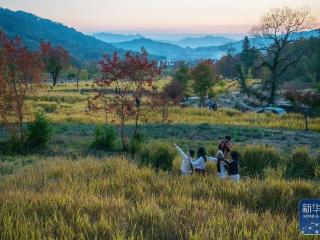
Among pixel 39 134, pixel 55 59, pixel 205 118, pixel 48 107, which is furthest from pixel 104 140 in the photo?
pixel 55 59

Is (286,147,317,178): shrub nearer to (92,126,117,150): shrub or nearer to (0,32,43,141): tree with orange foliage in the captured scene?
(92,126,117,150): shrub

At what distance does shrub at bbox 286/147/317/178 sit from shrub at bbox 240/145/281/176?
476 millimetres

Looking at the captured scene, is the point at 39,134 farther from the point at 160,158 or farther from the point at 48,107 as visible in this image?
the point at 48,107

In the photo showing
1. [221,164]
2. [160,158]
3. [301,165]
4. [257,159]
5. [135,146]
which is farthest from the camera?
[135,146]

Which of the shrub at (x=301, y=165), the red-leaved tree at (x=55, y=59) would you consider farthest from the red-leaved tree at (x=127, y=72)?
the red-leaved tree at (x=55, y=59)

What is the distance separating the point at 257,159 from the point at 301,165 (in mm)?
1470

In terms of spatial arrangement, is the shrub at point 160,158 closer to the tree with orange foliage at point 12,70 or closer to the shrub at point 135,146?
the shrub at point 135,146

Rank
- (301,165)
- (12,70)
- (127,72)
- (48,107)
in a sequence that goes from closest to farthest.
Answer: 1. (301,165)
2. (127,72)
3. (12,70)
4. (48,107)

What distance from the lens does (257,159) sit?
15219 mm

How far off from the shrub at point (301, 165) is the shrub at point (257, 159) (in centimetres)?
48

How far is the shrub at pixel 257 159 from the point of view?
582 inches

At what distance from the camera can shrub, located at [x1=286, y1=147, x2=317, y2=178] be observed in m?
14.3

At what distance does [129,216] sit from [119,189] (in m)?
2.44

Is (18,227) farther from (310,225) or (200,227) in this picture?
(310,225)
